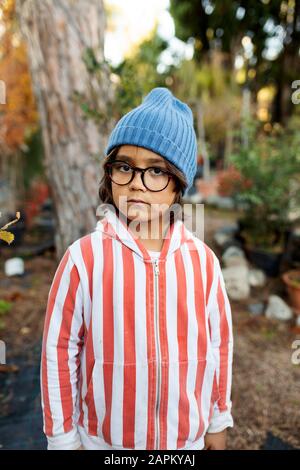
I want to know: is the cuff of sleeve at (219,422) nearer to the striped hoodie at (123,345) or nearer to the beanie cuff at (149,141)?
the striped hoodie at (123,345)

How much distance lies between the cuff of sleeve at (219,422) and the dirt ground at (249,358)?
0.94m

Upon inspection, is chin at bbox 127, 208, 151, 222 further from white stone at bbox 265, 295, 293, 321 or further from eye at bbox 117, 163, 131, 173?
white stone at bbox 265, 295, 293, 321

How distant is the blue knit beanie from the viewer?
1.15 meters

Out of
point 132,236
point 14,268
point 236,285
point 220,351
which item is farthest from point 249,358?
point 14,268

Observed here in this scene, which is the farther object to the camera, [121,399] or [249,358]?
[249,358]

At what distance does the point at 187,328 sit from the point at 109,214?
44 cm

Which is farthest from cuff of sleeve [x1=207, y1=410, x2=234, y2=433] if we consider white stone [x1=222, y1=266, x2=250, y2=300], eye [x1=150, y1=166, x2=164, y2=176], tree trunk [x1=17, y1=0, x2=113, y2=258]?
white stone [x1=222, y1=266, x2=250, y2=300]

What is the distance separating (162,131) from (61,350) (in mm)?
720

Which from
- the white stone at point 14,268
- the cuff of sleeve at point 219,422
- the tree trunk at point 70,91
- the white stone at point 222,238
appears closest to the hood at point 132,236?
the cuff of sleeve at point 219,422

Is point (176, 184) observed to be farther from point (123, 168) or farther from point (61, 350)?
point (61, 350)

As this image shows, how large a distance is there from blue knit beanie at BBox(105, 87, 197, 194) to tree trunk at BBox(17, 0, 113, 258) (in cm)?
170

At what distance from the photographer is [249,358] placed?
303cm

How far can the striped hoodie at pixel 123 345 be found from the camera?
46.6 inches

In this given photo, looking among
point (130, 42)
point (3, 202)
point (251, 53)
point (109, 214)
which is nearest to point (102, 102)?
point (109, 214)
